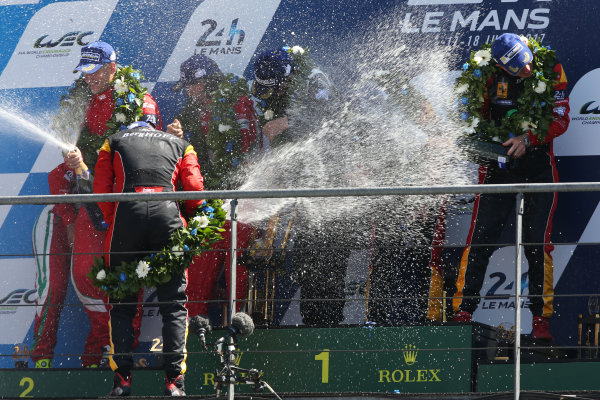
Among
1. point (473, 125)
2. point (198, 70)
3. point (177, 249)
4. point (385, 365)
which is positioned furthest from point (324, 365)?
point (198, 70)

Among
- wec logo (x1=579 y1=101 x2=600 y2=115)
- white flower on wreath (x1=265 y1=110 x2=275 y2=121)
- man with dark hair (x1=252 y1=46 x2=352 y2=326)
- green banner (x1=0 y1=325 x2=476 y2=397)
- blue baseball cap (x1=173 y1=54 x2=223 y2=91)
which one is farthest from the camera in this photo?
blue baseball cap (x1=173 y1=54 x2=223 y2=91)

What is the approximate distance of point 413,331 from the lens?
4.97m

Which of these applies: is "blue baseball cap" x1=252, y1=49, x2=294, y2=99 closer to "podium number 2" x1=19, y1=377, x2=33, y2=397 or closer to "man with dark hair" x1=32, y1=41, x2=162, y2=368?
"man with dark hair" x1=32, y1=41, x2=162, y2=368

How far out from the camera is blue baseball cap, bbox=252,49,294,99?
6.38 m

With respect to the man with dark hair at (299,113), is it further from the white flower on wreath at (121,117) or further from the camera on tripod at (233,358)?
the camera on tripod at (233,358)

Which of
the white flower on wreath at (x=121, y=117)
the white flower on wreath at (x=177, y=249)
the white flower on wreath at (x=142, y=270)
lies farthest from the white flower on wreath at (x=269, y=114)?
the white flower on wreath at (x=142, y=270)

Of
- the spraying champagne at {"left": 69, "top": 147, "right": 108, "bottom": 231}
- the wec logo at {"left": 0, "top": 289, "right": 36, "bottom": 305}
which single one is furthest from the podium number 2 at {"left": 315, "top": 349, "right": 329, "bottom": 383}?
the wec logo at {"left": 0, "top": 289, "right": 36, "bottom": 305}

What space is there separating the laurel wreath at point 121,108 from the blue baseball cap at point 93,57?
14cm

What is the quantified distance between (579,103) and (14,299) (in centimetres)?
465

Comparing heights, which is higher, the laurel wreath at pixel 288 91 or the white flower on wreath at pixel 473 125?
the laurel wreath at pixel 288 91

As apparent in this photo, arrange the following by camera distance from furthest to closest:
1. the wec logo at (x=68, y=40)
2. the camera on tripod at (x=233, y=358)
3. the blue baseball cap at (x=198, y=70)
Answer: the wec logo at (x=68, y=40) → the blue baseball cap at (x=198, y=70) → the camera on tripod at (x=233, y=358)

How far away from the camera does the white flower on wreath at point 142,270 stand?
4.65 m

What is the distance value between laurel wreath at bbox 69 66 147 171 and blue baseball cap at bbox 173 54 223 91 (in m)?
0.37

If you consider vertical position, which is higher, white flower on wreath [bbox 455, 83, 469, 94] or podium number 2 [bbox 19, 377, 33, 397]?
white flower on wreath [bbox 455, 83, 469, 94]
